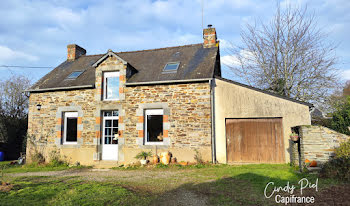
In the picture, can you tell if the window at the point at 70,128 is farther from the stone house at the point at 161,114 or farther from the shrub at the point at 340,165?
the shrub at the point at 340,165

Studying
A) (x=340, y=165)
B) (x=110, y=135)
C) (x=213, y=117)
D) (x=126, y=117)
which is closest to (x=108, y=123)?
(x=110, y=135)

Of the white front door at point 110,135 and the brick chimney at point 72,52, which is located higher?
the brick chimney at point 72,52

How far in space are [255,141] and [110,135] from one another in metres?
6.25

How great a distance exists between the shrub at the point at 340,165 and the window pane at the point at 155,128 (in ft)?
19.4

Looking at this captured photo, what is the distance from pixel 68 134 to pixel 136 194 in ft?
23.3

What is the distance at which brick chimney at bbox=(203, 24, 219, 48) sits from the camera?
12.0m

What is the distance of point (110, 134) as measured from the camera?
406 inches

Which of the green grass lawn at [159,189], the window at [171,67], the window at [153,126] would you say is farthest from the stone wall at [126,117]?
the green grass lawn at [159,189]

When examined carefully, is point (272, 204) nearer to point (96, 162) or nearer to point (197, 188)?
point (197, 188)

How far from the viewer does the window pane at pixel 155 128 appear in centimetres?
Answer: 979

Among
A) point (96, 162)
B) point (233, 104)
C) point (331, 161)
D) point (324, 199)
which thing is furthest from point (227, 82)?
point (96, 162)

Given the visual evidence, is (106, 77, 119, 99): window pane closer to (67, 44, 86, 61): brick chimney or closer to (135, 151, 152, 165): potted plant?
(135, 151, 152, 165): potted plant

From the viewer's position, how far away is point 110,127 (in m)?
10.4

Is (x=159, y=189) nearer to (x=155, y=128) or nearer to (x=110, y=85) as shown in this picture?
(x=155, y=128)
